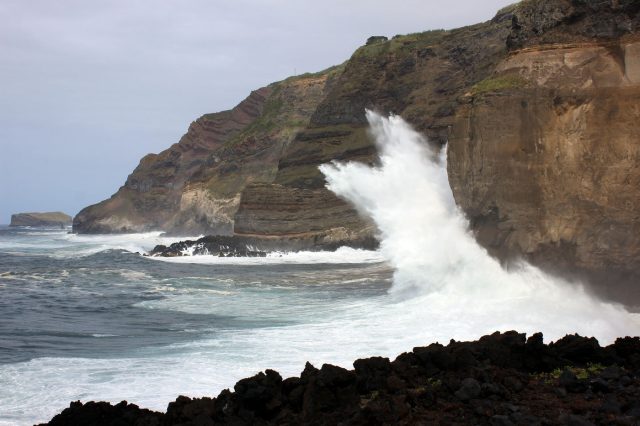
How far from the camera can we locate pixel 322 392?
9.23 meters

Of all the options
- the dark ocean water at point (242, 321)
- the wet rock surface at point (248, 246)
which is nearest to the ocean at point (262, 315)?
the dark ocean water at point (242, 321)

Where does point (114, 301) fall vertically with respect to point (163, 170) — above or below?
below

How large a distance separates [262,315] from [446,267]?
760 cm

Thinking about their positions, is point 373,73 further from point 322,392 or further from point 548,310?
point 322,392

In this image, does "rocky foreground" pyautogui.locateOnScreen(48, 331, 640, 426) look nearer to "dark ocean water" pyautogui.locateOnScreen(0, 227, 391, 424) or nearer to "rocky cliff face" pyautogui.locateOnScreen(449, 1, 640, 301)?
"dark ocean water" pyautogui.locateOnScreen(0, 227, 391, 424)

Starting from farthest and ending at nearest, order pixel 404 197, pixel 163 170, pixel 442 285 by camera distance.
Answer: pixel 163 170
pixel 404 197
pixel 442 285

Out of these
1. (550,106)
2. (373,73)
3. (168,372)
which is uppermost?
(373,73)

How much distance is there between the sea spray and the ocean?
7 centimetres

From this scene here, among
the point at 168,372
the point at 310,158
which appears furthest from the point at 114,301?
the point at 310,158

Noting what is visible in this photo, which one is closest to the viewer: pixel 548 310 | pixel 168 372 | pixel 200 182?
pixel 168 372

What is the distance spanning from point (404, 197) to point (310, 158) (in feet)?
84.0

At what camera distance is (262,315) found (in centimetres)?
2188

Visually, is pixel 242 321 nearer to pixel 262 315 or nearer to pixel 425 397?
pixel 262 315

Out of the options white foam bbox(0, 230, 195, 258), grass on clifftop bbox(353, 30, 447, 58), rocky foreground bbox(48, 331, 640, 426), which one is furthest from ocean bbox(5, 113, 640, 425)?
grass on clifftop bbox(353, 30, 447, 58)
